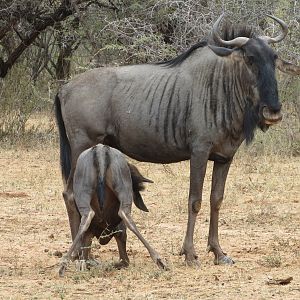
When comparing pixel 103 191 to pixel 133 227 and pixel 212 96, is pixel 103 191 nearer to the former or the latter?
pixel 133 227

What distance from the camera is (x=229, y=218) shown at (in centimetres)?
982

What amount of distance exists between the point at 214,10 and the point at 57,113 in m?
6.58

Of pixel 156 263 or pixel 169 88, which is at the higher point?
pixel 169 88

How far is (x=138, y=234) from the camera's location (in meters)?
7.00

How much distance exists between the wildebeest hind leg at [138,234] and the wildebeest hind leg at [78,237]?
234mm

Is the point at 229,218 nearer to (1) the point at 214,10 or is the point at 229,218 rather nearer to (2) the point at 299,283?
(2) the point at 299,283

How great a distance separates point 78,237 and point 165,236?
6.52ft

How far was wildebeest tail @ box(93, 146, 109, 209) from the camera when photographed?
7.09 metres

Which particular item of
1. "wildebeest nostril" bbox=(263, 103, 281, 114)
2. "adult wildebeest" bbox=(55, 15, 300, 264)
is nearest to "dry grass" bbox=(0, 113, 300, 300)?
"adult wildebeest" bbox=(55, 15, 300, 264)

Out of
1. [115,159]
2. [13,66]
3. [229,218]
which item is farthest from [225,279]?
[13,66]

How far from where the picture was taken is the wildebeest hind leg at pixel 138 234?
6.91 metres

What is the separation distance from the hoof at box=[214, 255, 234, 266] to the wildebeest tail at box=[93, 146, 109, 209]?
3.68 feet

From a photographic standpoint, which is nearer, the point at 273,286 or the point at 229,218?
the point at 273,286

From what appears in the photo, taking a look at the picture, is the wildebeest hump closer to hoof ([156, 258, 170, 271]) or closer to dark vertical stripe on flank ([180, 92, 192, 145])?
dark vertical stripe on flank ([180, 92, 192, 145])
